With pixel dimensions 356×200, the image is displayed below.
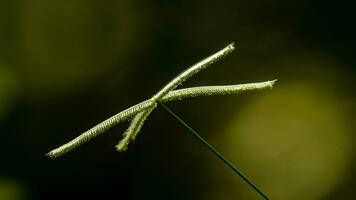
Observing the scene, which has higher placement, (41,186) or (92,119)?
(92,119)

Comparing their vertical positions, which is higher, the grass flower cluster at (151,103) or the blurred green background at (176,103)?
the grass flower cluster at (151,103)

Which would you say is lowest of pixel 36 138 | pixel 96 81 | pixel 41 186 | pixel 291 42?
pixel 41 186

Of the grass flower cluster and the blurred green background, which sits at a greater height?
the grass flower cluster

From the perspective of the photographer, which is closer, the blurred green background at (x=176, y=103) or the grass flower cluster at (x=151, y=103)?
the grass flower cluster at (x=151, y=103)

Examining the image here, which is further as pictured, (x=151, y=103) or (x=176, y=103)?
(x=176, y=103)

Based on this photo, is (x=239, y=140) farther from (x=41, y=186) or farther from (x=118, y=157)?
(x=41, y=186)

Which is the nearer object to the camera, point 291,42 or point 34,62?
point 291,42

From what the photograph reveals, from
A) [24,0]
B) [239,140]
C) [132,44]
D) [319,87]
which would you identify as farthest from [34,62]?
[319,87]

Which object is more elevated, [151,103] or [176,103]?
[151,103]
